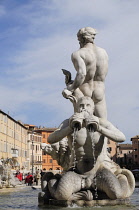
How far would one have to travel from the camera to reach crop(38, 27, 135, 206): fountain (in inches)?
301

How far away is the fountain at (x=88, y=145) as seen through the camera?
7.64 metres

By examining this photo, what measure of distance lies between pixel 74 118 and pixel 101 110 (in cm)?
159

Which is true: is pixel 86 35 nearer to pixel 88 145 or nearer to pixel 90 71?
pixel 90 71

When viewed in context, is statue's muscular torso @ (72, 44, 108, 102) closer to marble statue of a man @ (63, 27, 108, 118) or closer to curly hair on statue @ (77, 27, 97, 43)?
marble statue of a man @ (63, 27, 108, 118)

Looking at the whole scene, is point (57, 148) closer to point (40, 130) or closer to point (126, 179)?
point (126, 179)

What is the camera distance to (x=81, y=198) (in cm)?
772

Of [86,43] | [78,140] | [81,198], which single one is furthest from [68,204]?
[86,43]

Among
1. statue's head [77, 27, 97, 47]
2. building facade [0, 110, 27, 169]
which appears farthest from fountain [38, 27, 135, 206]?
building facade [0, 110, 27, 169]

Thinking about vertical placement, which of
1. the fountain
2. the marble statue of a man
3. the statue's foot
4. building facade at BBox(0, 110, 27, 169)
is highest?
building facade at BBox(0, 110, 27, 169)

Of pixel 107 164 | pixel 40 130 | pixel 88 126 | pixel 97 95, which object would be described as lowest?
pixel 107 164

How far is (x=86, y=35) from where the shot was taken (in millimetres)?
9133

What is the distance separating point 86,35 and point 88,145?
257 centimetres

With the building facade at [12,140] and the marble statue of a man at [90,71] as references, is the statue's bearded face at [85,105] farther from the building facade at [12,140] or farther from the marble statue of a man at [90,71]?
the building facade at [12,140]

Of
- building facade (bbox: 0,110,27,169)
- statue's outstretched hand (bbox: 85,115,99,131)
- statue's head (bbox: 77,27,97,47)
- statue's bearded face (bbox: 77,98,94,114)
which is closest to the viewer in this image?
statue's outstretched hand (bbox: 85,115,99,131)
